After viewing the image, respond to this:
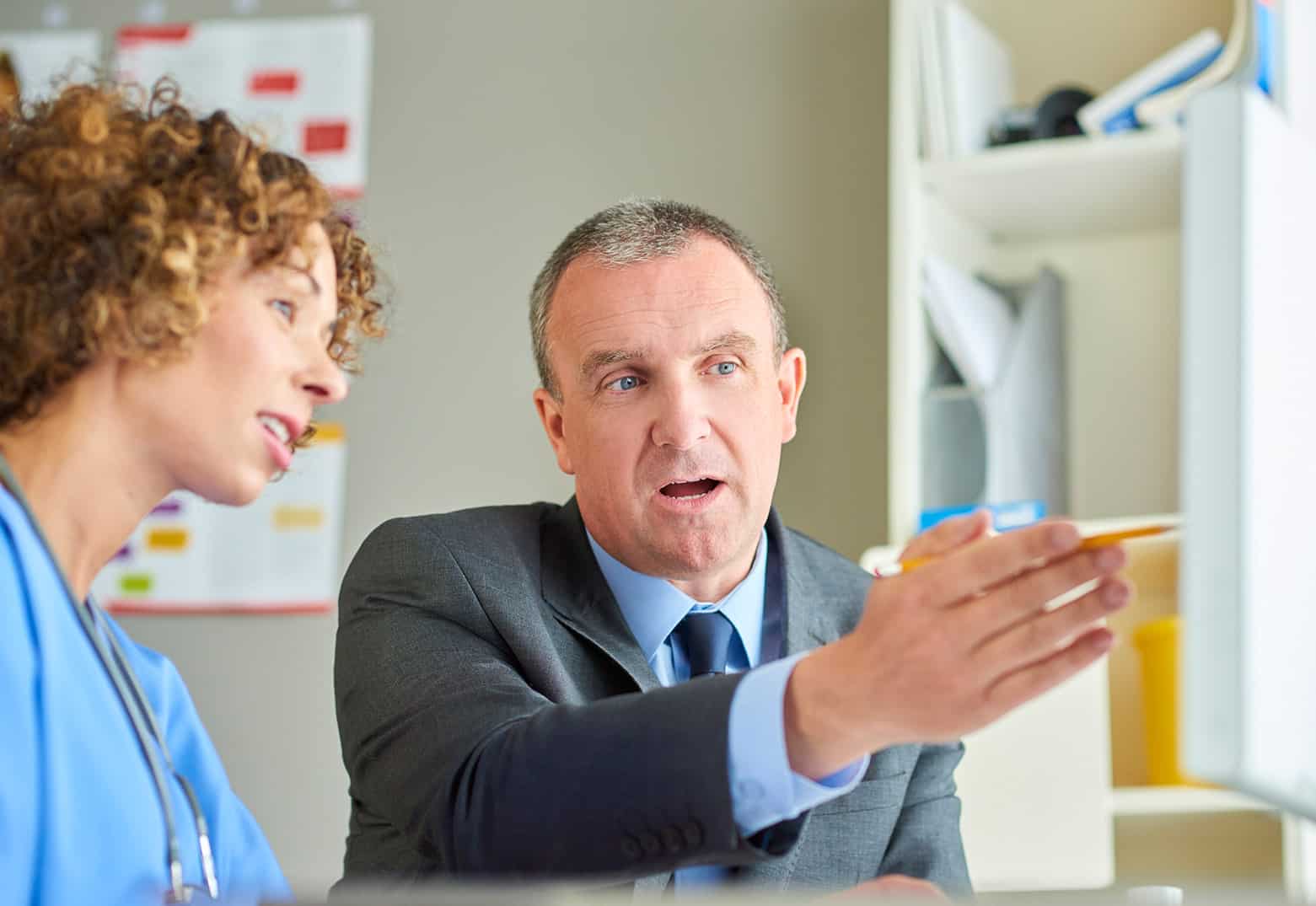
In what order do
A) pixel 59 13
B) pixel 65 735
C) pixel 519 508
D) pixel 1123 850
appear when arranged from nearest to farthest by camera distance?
pixel 65 735, pixel 519 508, pixel 1123 850, pixel 59 13

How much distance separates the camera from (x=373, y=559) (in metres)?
1.42

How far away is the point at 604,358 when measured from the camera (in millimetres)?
1570

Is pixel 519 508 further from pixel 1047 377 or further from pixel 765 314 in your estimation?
pixel 1047 377

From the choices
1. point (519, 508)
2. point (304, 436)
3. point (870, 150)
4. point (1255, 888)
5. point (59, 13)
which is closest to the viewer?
point (1255, 888)

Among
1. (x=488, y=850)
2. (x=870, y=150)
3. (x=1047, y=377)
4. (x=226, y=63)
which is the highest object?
(x=226, y=63)

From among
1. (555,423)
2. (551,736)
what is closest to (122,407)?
(551,736)

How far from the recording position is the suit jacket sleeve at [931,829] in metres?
1.52

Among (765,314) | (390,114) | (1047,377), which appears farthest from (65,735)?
(390,114)

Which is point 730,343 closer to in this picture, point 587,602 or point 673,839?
point 587,602

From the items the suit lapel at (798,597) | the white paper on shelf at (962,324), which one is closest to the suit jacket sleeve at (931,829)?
the suit lapel at (798,597)

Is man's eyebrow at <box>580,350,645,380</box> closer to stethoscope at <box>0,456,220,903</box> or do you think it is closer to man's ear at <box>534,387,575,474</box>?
man's ear at <box>534,387,575,474</box>

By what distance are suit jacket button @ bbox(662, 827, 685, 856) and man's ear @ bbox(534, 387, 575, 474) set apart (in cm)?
76

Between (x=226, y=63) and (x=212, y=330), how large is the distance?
2.02m

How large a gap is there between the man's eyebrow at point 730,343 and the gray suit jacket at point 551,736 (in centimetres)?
20
